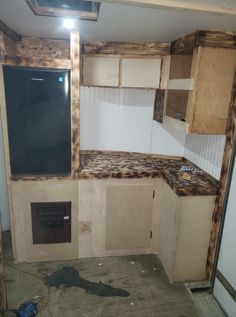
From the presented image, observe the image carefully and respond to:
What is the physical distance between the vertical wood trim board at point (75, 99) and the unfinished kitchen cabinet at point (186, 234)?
0.92 m

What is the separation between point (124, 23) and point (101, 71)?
818 mm

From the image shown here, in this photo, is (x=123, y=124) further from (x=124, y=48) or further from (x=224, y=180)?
(x=224, y=180)

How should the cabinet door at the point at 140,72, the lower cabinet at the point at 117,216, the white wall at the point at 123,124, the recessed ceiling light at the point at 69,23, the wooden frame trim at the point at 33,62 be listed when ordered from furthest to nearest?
1. the white wall at the point at 123,124
2. the cabinet door at the point at 140,72
3. the lower cabinet at the point at 117,216
4. the wooden frame trim at the point at 33,62
5. the recessed ceiling light at the point at 69,23

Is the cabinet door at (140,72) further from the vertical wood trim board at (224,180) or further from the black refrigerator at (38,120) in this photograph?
the vertical wood trim board at (224,180)

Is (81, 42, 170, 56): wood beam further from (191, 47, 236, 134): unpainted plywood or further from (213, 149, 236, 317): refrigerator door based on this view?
(213, 149, 236, 317): refrigerator door

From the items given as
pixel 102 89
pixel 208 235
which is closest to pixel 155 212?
pixel 208 235

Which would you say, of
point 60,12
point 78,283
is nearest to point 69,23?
point 60,12

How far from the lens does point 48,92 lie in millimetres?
2119

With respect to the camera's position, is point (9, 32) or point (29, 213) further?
point (29, 213)

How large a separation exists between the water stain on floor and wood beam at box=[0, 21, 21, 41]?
7.21 ft

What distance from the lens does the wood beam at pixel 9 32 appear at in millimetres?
1987

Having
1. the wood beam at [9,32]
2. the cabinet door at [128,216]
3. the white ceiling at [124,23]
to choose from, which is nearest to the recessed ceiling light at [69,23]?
the white ceiling at [124,23]

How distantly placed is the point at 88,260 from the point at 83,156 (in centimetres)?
112

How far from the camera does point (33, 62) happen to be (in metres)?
2.02
